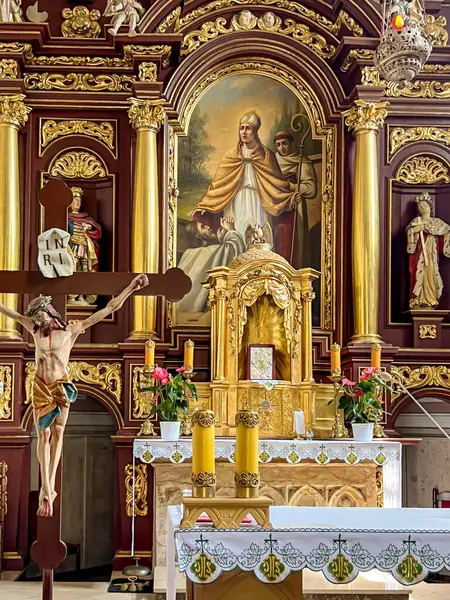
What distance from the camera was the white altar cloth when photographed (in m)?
4.75

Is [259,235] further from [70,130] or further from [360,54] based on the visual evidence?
[70,130]

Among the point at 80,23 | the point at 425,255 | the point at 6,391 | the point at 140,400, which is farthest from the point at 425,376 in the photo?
the point at 80,23

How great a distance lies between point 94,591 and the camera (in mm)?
9000

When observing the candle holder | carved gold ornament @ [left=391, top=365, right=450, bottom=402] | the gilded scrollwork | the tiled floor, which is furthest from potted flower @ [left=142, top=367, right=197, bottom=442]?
the gilded scrollwork

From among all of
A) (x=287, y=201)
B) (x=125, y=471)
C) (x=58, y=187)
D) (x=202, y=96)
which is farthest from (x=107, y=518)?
(x=58, y=187)

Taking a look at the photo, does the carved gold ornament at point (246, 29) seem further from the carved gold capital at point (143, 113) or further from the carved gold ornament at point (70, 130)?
the carved gold ornament at point (70, 130)

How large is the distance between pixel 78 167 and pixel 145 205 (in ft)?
3.47

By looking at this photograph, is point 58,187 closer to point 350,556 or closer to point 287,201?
point 350,556

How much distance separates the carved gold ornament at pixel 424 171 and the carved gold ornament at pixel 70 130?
347 cm

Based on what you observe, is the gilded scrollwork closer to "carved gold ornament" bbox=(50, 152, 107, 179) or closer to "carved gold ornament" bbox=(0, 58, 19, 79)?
"carved gold ornament" bbox=(0, 58, 19, 79)

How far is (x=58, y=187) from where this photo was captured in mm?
6395

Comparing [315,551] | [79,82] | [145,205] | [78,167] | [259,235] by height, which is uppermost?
[79,82]

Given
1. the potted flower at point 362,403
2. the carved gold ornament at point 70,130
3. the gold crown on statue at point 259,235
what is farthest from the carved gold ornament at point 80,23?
the potted flower at point 362,403

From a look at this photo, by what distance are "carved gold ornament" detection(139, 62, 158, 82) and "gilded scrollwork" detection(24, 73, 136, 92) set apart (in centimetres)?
26
